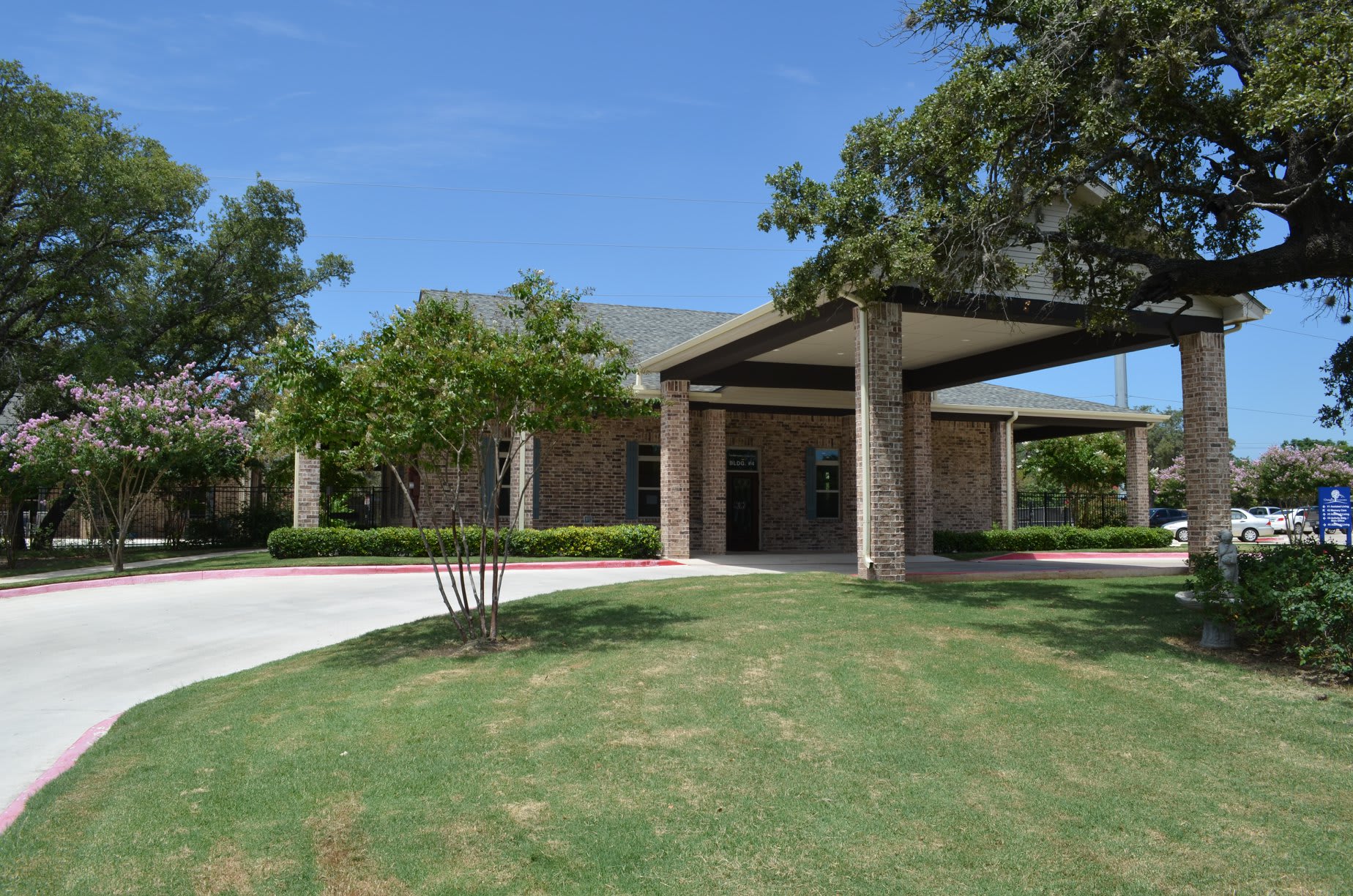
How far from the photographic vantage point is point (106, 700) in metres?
7.96

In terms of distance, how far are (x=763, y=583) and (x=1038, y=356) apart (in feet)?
25.6

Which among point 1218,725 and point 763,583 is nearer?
point 1218,725

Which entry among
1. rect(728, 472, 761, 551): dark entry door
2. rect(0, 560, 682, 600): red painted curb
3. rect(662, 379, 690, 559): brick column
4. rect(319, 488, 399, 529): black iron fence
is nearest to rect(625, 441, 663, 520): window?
rect(728, 472, 761, 551): dark entry door

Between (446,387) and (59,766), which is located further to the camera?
(446,387)

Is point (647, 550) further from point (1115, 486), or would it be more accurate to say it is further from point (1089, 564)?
point (1115, 486)

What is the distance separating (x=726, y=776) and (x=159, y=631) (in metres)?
8.76

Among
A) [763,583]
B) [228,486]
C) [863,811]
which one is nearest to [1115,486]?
[763,583]

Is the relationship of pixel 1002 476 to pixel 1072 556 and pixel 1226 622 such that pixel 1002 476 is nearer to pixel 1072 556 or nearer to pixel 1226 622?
pixel 1072 556

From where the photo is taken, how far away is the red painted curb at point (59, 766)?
17.1ft

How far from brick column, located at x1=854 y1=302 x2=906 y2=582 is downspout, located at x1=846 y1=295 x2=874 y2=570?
0.03ft

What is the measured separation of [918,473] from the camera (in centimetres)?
2081

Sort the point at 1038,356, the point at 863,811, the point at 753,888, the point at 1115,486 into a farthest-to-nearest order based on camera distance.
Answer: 1. the point at 1115,486
2. the point at 1038,356
3. the point at 863,811
4. the point at 753,888

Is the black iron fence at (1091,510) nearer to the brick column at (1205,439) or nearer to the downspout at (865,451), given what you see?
the brick column at (1205,439)

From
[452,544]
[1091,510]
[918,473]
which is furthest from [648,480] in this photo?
[1091,510]
